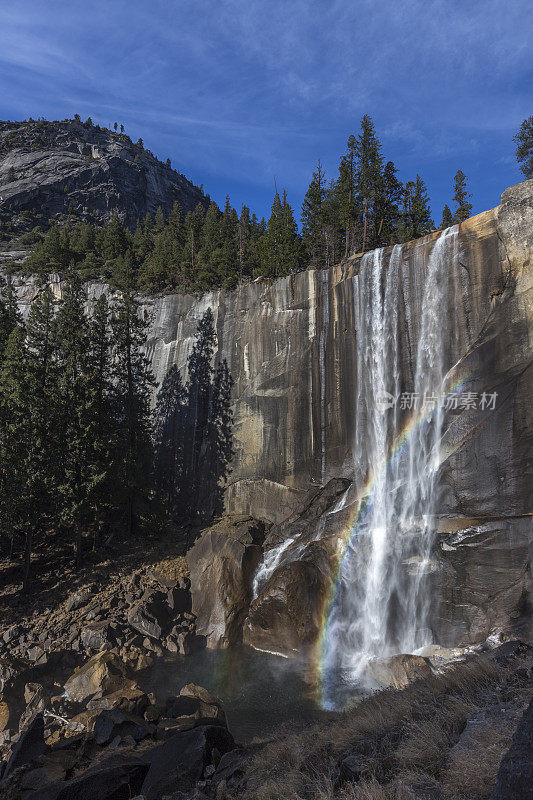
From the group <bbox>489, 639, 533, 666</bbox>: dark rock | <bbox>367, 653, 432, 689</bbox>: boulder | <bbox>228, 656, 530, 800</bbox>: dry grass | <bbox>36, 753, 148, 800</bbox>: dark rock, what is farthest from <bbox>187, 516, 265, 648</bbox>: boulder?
<bbox>489, 639, 533, 666</bbox>: dark rock

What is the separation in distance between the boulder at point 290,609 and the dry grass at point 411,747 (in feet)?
30.9

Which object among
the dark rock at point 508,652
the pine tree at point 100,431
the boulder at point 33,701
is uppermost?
the pine tree at point 100,431

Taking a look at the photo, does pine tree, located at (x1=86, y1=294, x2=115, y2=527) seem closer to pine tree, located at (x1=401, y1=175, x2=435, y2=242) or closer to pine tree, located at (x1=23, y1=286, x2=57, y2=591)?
pine tree, located at (x1=23, y1=286, x2=57, y2=591)

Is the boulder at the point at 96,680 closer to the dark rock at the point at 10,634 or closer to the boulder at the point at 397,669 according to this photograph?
the dark rock at the point at 10,634

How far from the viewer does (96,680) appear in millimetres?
14992

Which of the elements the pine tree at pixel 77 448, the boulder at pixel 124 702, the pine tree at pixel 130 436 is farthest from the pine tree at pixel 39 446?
the boulder at pixel 124 702

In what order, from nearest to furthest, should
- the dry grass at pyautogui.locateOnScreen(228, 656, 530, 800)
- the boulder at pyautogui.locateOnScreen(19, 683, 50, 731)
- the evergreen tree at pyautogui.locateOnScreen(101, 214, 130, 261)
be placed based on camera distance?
the dry grass at pyautogui.locateOnScreen(228, 656, 530, 800)
the boulder at pyautogui.locateOnScreen(19, 683, 50, 731)
the evergreen tree at pyautogui.locateOnScreen(101, 214, 130, 261)

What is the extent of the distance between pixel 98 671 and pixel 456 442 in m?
16.3

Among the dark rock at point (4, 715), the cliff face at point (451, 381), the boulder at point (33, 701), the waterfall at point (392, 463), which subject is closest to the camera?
the boulder at point (33, 701)

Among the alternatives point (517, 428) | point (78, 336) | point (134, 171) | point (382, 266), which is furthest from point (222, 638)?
point (134, 171)

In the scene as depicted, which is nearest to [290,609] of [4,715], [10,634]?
[4,715]

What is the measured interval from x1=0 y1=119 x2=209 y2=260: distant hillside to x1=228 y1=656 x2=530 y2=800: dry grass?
288 ft

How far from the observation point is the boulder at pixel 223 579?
65.3 ft

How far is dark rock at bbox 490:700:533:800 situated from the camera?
12.5 ft
